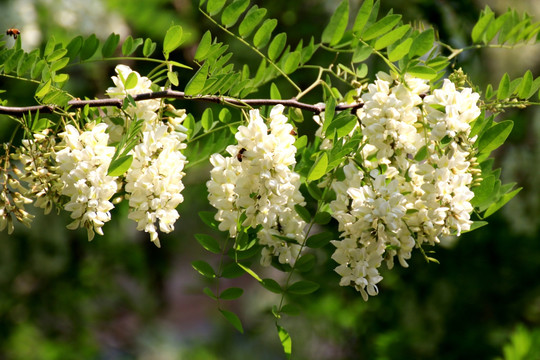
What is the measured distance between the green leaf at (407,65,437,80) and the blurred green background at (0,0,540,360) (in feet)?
1.84

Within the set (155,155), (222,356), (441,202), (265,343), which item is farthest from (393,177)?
(222,356)

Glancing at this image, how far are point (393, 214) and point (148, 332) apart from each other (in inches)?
104

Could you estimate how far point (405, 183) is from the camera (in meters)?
0.74

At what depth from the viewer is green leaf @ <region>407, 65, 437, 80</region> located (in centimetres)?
73

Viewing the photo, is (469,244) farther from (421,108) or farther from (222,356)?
(222,356)

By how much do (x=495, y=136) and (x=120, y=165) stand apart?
45cm

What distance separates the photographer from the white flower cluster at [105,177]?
2.15ft

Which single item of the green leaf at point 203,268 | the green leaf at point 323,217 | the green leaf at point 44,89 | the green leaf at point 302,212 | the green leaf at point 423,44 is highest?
the green leaf at point 423,44

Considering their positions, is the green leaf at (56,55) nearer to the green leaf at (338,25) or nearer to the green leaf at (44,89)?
the green leaf at (44,89)

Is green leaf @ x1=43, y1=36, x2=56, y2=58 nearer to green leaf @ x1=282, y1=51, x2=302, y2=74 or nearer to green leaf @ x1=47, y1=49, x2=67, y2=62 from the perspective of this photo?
green leaf @ x1=47, y1=49, x2=67, y2=62

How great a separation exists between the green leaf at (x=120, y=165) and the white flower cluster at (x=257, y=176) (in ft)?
0.36

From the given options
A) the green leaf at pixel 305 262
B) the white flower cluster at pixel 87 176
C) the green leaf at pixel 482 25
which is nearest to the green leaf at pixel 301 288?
the green leaf at pixel 305 262

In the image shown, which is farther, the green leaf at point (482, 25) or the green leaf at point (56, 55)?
the green leaf at point (482, 25)

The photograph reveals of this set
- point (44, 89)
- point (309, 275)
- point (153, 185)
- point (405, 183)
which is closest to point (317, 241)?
point (405, 183)
